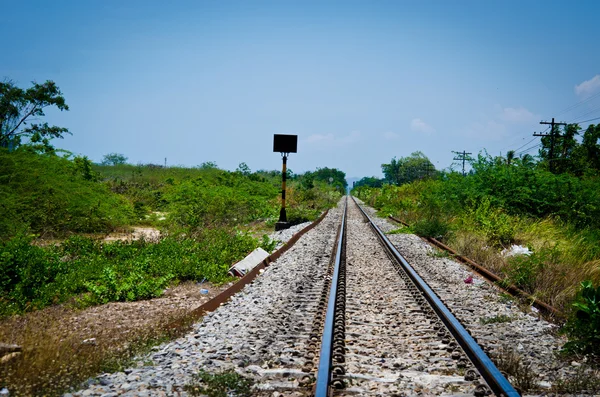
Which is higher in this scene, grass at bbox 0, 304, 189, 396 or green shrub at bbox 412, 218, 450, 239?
green shrub at bbox 412, 218, 450, 239

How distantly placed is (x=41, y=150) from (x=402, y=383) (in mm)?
13766

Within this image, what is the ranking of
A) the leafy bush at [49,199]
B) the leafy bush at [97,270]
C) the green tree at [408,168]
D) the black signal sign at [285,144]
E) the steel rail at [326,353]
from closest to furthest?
the steel rail at [326,353] < the leafy bush at [97,270] < the leafy bush at [49,199] < the black signal sign at [285,144] < the green tree at [408,168]

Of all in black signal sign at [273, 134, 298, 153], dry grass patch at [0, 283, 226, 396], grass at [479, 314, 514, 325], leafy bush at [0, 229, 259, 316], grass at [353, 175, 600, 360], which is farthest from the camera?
black signal sign at [273, 134, 298, 153]

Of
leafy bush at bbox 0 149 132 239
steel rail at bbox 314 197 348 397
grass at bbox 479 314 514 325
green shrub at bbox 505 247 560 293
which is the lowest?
grass at bbox 479 314 514 325

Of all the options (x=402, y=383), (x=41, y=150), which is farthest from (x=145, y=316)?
(x=41, y=150)

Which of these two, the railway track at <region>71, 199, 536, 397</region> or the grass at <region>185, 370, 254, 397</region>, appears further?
the railway track at <region>71, 199, 536, 397</region>

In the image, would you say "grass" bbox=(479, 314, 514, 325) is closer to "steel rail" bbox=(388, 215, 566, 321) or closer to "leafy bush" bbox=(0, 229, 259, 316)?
"steel rail" bbox=(388, 215, 566, 321)

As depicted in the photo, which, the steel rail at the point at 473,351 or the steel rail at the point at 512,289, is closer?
the steel rail at the point at 473,351

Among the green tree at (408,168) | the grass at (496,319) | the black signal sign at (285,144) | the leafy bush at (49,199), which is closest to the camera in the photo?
the grass at (496,319)

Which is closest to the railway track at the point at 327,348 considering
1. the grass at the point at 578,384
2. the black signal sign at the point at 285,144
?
the grass at the point at 578,384

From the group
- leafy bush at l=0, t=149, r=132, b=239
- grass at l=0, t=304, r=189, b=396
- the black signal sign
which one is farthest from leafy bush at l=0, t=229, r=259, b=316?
the black signal sign

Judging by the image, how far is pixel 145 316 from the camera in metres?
6.41

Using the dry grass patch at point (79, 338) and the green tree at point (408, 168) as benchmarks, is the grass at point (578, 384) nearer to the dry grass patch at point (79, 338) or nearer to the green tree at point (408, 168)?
the dry grass patch at point (79, 338)

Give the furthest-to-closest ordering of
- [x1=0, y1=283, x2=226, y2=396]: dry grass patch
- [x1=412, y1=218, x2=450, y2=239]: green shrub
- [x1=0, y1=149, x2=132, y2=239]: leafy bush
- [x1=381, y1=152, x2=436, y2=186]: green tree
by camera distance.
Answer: [x1=381, y1=152, x2=436, y2=186]: green tree
[x1=412, y1=218, x2=450, y2=239]: green shrub
[x1=0, y1=149, x2=132, y2=239]: leafy bush
[x1=0, y1=283, x2=226, y2=396]: dry grass patch
